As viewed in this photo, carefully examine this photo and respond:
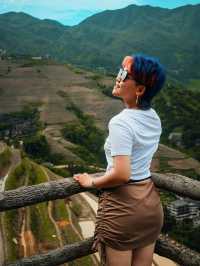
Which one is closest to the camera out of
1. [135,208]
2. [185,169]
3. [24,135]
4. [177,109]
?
[135,208]

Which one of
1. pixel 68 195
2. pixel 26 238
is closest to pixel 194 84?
pixel 26 238

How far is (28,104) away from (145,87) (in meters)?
62.5

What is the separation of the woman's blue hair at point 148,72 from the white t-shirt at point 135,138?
159mm

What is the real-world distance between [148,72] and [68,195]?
1.03m

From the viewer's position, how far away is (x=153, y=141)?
9.62ft

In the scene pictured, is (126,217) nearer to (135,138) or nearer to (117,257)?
(117,257)

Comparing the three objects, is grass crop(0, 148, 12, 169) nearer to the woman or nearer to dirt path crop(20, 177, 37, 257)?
dirt path crop(20, 177, 37, 257)

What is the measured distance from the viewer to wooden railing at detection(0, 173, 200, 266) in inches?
125

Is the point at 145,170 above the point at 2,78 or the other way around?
above

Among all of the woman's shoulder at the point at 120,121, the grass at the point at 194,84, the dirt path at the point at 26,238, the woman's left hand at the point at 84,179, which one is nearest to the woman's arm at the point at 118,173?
the woman's shoulder at the point at 120,121

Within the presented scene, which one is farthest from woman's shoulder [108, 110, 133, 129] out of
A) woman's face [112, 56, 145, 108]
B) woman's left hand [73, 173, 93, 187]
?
woman's left hand [73, 173, 93, 187]

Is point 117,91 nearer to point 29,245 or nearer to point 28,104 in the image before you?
point 29,245

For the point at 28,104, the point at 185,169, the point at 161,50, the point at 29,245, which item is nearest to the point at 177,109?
the point at 28,104

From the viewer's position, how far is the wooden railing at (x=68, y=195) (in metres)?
3.17
